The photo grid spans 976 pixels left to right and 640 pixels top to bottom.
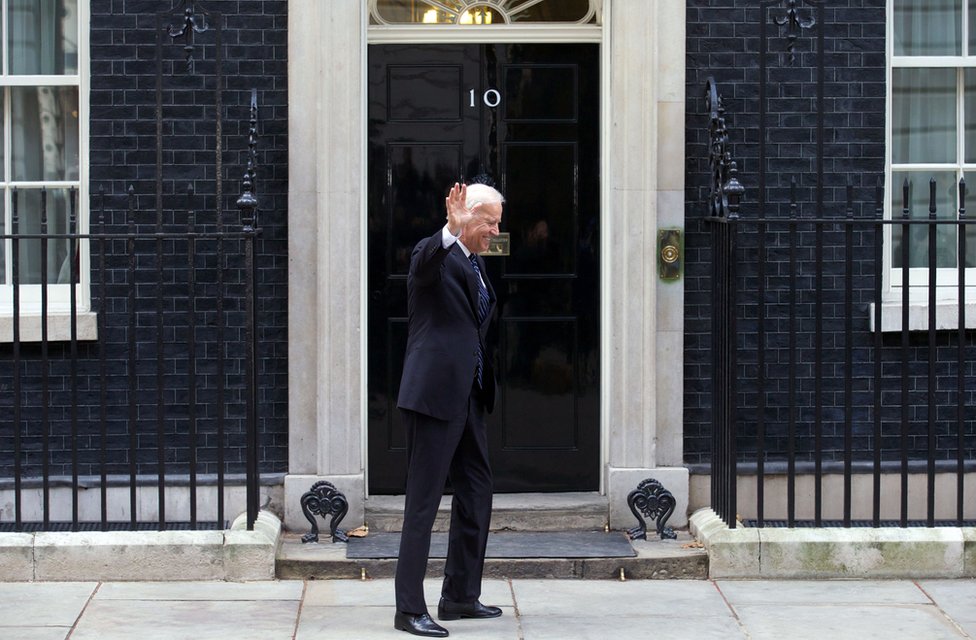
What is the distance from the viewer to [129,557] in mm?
6918

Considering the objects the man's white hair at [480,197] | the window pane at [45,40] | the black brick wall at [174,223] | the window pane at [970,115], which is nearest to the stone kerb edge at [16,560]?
the black brick wall at [174,223]

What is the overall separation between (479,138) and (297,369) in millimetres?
1538

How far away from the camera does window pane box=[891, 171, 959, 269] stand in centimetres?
809

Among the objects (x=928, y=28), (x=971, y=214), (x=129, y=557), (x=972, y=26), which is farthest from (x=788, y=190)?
(x=129, y=557)

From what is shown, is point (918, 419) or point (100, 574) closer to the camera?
point (100, 574)

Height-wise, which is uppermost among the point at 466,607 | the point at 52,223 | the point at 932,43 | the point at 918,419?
the point at 932,43

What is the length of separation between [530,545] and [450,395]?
1.65 m

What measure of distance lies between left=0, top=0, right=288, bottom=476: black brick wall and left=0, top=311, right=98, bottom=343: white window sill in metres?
0.08

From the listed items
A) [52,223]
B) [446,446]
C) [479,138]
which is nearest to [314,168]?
[479,138]

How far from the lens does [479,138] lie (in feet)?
26.1

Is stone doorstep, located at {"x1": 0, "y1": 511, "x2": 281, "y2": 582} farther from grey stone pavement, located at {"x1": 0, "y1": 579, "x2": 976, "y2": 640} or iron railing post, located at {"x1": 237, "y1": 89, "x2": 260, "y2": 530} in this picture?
iron railing post, located at {"x1": 237, "y1": 89, "x2": 260, "y2": 530}

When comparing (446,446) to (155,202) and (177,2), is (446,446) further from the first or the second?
(177,2)

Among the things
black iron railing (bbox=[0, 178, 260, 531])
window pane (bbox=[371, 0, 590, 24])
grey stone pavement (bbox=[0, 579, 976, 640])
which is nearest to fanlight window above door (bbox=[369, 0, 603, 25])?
window pane (bbox=[371, 0, 590, 24])

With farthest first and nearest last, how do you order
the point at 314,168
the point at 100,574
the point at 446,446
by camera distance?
the point at 314,168
the point at 100,574
the point at 446,446
